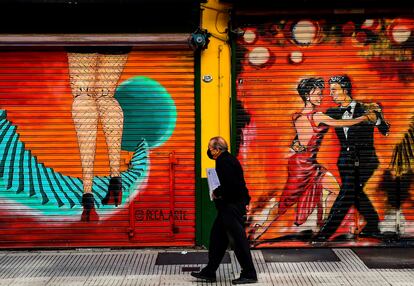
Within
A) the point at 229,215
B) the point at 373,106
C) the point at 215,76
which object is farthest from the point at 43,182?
the point at 373,106

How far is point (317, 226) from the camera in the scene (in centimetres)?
917

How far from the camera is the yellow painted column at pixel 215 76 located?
914cm

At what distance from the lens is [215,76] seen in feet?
30.0

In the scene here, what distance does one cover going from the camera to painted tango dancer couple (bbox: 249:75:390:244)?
9.16 m

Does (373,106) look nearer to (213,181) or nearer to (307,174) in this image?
(307,174)

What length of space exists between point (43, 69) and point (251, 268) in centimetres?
454

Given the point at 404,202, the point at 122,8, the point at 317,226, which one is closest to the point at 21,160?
the point at 122,8

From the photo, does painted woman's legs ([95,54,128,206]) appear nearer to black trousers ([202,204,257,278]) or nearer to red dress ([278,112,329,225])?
black trousers ([202,204,257,278])

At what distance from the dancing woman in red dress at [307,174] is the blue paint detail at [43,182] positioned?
200 cm

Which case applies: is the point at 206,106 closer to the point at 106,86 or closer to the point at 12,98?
the point at 106,86

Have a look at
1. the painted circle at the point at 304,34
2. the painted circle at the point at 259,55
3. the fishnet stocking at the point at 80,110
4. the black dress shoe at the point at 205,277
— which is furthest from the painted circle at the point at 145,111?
the black dress shoe at the point at 205,277

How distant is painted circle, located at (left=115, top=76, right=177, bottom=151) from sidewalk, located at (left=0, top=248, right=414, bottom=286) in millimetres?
1765

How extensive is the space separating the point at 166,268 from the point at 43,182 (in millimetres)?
2554

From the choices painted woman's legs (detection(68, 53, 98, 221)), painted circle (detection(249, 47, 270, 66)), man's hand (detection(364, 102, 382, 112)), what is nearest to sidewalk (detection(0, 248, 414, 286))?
painted woman's legs (detection(68, 53, 98, 221))
